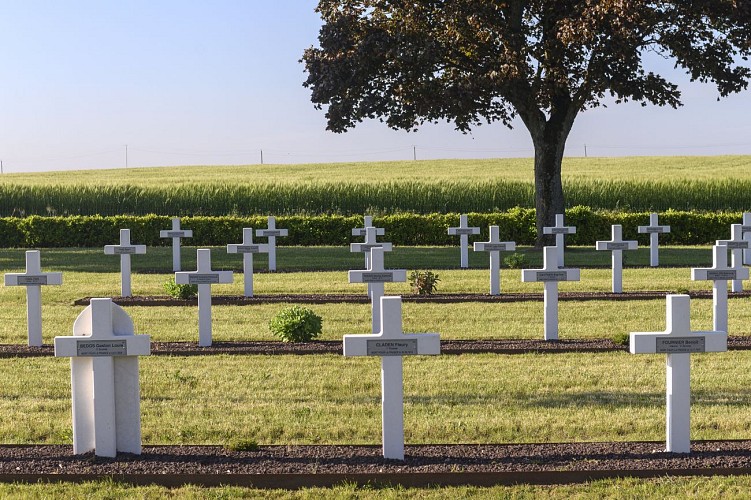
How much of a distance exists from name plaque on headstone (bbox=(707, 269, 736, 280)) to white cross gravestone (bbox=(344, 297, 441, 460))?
706cm

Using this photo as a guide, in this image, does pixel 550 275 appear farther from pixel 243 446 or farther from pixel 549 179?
pixel 549 179

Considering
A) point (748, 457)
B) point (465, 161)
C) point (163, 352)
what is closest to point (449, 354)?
point (163, 352)

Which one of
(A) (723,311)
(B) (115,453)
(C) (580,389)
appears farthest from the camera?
(A) (723,311)

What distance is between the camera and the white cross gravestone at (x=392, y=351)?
24.9ft

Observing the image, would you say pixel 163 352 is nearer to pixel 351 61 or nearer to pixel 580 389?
pixel 580 389

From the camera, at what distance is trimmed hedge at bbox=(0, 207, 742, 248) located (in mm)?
34625

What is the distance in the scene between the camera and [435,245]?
117 ft

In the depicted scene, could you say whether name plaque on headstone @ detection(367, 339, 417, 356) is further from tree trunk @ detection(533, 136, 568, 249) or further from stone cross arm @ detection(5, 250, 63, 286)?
tree trunk @ detection(533, 136, 568, 249)

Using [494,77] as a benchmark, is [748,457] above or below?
below

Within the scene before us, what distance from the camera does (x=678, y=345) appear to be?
779 cm

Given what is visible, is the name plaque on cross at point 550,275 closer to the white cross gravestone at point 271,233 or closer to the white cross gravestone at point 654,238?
the white cross gravestone at point 271,233

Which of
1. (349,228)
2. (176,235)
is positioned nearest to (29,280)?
(176,235)

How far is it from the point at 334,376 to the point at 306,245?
24.8 meters

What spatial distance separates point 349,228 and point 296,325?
864 inches
